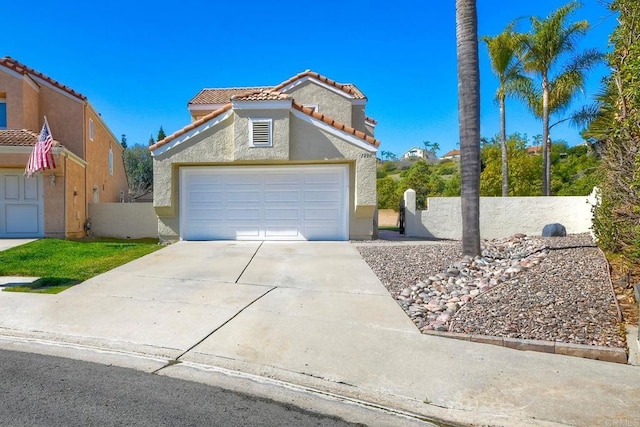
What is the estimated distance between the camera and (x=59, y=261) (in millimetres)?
9859

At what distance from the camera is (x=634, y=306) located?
584 centimetres

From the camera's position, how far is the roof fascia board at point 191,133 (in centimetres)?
1282

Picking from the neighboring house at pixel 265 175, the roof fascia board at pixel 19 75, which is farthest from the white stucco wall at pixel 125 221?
the roof fascia board at pixel 19 75

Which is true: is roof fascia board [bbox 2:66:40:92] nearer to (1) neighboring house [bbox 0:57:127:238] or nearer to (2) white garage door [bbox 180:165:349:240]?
(1) neighboring house [bbox 0:57:127:238]

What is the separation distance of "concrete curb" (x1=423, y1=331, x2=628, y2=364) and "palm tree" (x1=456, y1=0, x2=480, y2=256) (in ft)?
11.9

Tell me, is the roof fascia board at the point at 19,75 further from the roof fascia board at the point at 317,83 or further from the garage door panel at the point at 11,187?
the roof fascia board at the point at 317,83

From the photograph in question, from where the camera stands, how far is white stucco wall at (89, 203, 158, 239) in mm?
17188

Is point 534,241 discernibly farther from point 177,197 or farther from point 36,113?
point 36,113

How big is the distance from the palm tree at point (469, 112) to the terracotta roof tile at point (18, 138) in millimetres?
13234

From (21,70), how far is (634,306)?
1965 cm

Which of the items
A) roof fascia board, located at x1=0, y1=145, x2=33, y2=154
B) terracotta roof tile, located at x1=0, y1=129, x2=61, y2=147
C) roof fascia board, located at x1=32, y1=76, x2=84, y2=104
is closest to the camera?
roof fascia board, located at x1=0, y1=145, x2=33, y2=154

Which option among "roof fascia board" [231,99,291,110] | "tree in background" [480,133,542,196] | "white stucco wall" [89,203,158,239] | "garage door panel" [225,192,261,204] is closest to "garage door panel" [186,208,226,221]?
"garage door panel" [225,192,261,204]

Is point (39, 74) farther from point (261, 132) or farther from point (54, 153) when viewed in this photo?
point (261, 132)

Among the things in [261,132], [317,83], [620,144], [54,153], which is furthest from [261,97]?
[620,144]
